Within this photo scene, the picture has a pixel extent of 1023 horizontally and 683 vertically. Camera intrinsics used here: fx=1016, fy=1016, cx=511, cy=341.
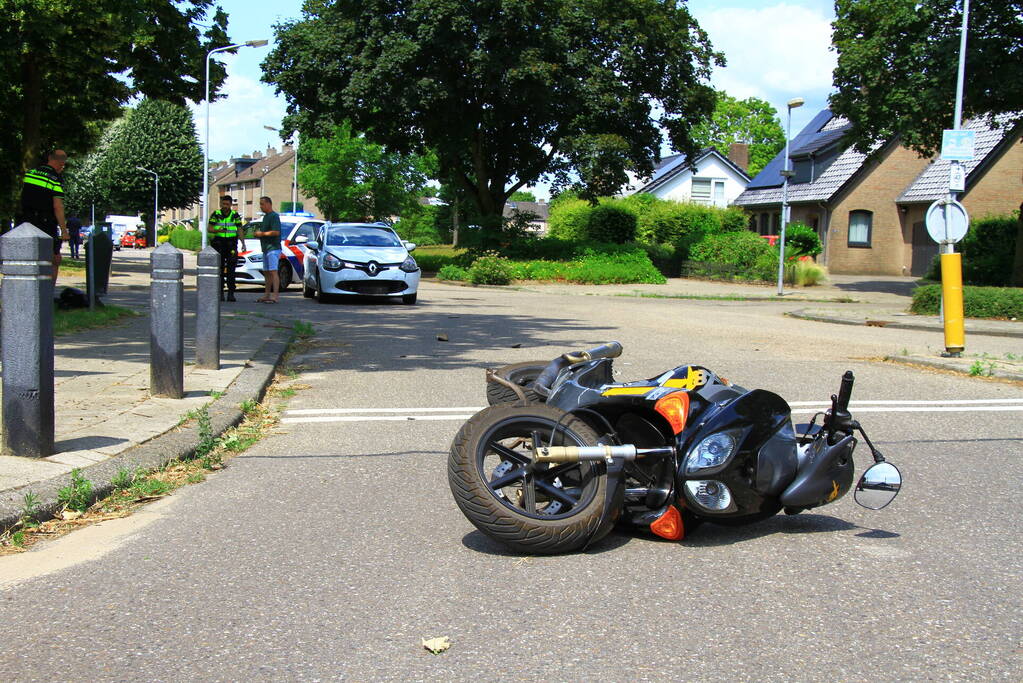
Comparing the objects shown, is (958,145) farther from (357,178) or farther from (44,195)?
(357,178)

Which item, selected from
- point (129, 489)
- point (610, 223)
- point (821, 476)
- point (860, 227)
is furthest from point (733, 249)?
point (129, 489)

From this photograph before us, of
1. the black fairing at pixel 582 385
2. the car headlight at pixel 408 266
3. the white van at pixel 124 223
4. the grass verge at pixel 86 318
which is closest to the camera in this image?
the black fairing at pixel 582 385

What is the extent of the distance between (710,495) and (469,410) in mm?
3888

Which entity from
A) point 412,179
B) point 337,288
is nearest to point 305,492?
point 337,288

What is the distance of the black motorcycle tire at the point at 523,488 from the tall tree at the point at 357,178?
220 ft

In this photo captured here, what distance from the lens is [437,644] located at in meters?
3.28

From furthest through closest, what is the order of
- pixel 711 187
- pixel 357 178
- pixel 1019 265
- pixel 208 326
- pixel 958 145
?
pixel 357 178 → pixel 711 187 → pixel 1019 265 → pixel 958 145 → pixel 208 326

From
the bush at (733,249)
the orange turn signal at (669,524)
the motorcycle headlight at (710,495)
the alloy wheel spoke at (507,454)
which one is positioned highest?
the bush at (733,249)

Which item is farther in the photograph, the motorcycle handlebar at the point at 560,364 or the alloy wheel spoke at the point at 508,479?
the motorcycle handlebar at the point at 560,364

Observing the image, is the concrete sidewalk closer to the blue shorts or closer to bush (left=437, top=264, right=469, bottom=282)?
the blue shorts

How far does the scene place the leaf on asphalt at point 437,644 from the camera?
10.7 ft

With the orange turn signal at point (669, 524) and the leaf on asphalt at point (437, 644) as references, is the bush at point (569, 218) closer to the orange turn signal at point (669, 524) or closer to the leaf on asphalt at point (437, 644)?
the orange turn signal at point (669, 524)

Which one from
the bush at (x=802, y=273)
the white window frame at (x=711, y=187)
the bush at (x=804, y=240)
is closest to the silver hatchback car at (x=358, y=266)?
the bush at (x=802, y=273)

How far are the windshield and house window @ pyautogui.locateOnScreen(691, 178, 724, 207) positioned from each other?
165ft
